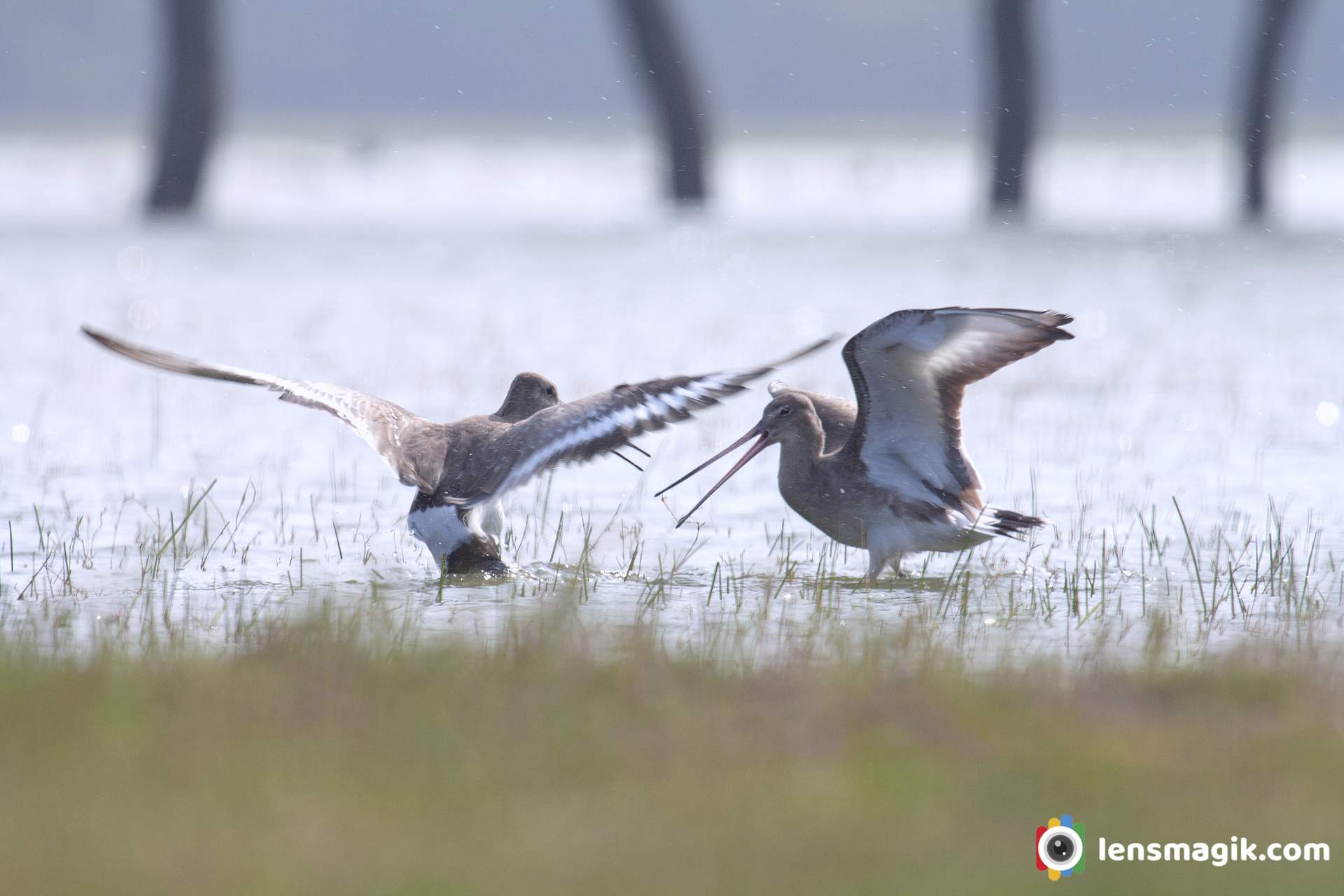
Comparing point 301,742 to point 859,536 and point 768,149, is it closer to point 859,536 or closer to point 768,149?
point 859,536

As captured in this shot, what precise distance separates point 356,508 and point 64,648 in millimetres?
3231

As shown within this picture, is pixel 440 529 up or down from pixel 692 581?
up

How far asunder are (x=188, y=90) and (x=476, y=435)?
2078cm

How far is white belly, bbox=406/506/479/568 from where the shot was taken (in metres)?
6.96

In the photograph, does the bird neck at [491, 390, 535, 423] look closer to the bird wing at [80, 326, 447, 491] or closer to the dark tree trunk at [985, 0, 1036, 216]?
the bird wing at [80, 326, 447, 491]

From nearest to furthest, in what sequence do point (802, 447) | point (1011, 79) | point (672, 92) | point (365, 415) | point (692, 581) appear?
point (692, 581) < point (365, 415) < point (802, 447) < point (1011, 79) < point (672, 92)

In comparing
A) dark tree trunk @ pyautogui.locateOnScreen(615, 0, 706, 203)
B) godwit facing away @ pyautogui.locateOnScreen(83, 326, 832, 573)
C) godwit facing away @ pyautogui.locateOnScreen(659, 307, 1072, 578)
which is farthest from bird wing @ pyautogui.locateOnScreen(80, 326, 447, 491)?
dark tree trunk @ pyautogui.locateOnScreen(615, 0, 706, 203)

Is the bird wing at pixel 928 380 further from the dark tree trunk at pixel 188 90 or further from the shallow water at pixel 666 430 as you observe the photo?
the dark tree trunk at pixel 188 90

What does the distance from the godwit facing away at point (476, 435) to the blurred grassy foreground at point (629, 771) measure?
4.66 feet

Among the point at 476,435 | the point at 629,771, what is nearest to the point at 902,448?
the point at 476,435

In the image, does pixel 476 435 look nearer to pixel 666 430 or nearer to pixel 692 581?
pixel 692 581

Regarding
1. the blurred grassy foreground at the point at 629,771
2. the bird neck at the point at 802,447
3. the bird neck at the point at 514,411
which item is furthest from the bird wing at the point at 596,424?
the blurred grassy foreground at the point at 629,771

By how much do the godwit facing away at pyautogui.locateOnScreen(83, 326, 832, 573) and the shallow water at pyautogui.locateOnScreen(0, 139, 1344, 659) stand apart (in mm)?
232

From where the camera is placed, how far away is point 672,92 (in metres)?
28.2
